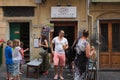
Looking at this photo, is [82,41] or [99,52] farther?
[99,52]

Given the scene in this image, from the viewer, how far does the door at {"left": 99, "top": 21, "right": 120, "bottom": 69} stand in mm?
17516

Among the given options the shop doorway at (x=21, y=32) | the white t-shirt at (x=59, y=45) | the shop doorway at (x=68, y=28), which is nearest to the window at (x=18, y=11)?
the shop doorway at (x=21, y=32)

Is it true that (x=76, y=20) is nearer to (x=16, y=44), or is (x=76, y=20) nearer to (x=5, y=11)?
(x=5, y=11)

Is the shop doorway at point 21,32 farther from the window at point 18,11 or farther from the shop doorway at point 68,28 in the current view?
the shop doorway at point 68,28

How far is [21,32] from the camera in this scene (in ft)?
59.5

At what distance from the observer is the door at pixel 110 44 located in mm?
17516

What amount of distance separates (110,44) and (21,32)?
4.37 metres

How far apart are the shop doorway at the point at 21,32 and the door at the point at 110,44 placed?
3572mm

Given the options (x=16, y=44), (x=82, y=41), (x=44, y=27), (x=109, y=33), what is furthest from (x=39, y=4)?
(x=82, y=41)

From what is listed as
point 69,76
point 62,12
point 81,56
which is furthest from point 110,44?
point 81,56

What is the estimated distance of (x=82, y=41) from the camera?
10.8m

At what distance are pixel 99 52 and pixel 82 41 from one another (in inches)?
270

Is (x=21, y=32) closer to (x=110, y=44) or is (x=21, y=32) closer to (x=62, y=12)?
(x=62, y=12)

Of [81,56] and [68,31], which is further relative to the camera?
[68,31]
